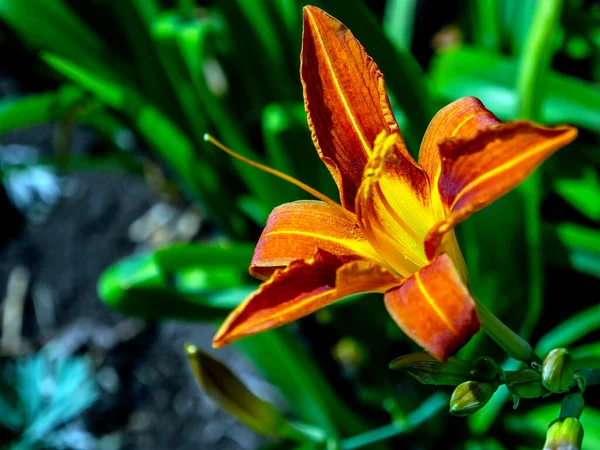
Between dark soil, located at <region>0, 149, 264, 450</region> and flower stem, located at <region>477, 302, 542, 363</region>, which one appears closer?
flower stem, located at <region>477, 302, 542, 363</region>

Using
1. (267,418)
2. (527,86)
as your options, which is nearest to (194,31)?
(527,86)

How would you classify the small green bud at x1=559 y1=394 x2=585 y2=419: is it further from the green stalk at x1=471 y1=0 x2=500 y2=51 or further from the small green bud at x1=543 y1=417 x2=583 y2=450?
the green stalk at x1=471 y1=0 x2=500 y2=51

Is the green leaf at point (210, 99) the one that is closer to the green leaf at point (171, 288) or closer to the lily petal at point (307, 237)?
the green leaf at point (171, 288)

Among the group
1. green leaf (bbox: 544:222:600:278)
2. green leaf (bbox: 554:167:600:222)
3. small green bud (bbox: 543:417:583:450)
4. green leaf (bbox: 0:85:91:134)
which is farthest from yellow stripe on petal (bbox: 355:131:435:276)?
green leaf (bbox: 0:85:91:134)

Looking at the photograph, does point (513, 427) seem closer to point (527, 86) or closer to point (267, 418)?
point (267, 418)

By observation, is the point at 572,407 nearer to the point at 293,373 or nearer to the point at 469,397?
the point at 469,397

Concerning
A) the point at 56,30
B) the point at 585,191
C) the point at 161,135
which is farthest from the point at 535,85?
the point at 56,30
